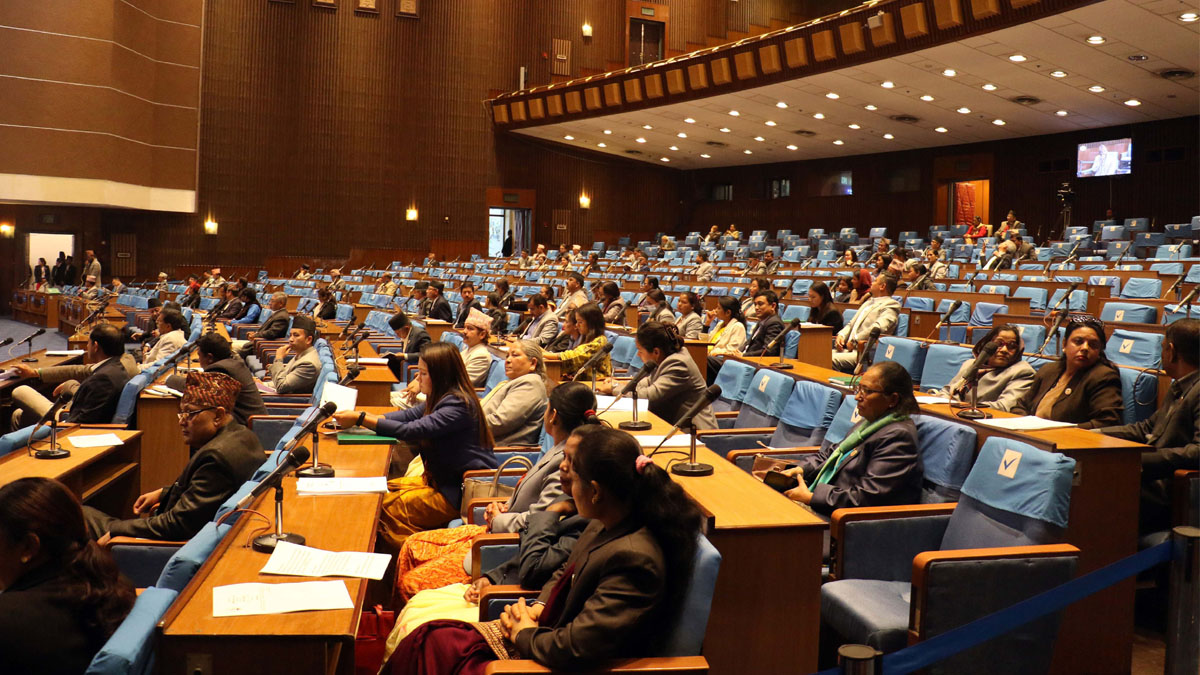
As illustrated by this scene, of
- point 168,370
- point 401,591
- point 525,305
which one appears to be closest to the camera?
point 401,591

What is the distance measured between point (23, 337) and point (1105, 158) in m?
20.0

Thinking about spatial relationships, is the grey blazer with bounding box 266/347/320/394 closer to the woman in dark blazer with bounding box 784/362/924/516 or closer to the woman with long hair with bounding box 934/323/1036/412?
the woman in dark blazer with bounding box 784/362/924/516

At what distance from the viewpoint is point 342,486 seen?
10.8 feet

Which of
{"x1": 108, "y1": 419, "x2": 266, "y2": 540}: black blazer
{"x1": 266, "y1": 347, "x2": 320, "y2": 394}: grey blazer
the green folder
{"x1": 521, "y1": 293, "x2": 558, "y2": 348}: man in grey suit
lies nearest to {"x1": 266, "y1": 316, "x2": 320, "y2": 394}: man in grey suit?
{"x1": 266, "y1": 347, "x2": 320, "y2": 394}: grey blazer

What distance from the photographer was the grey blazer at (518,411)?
4.40m

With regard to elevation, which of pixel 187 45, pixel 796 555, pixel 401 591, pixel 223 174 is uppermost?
pixel 187 45

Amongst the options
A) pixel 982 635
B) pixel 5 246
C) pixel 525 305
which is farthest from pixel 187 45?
pixel 982 635

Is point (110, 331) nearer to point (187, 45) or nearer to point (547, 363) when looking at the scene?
point (547, 363)

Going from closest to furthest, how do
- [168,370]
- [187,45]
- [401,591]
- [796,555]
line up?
[796,555] < [401,591] < [168,370] < [187,45]

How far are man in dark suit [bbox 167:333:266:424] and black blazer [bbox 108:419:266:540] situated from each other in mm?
1578

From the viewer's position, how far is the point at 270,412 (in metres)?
5.66

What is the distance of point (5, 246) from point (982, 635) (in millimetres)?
24382

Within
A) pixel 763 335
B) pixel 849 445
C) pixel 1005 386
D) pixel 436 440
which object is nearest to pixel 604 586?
pixel 849 445

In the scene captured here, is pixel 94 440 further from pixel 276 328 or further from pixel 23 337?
pixel 23 337
